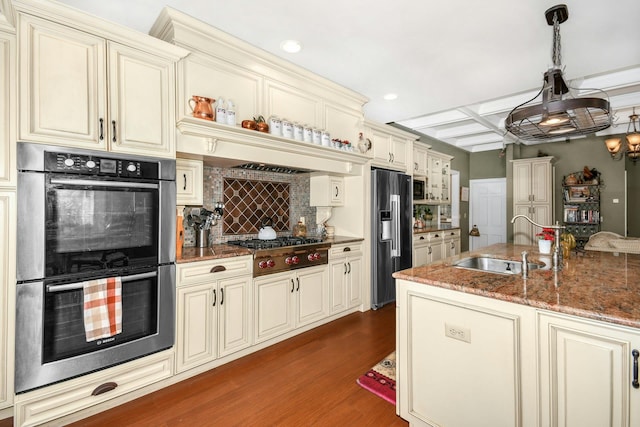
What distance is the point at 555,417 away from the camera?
1.31 m

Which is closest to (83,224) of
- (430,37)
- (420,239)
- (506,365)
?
(506,365)

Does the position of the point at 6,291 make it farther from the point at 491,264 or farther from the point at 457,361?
the point at 491,264

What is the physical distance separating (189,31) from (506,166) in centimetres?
691

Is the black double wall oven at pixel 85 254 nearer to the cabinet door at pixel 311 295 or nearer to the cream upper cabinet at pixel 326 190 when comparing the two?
the cabinet door at pixel 311 295

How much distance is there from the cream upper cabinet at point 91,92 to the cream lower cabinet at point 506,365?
6.58ft

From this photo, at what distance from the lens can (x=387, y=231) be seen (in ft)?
13.2

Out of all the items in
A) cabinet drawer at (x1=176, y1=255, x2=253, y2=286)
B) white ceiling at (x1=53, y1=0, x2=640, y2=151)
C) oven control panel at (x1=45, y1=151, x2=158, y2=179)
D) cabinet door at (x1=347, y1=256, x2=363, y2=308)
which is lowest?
cabinet door at (x1=347, y1=256, x2=363, y2=308)

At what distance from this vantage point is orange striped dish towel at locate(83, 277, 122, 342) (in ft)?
6.00

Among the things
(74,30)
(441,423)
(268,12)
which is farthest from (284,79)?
(441,423)

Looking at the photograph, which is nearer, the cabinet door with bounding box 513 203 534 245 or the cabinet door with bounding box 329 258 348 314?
the cabinet door with bounding box 329 258 348 314

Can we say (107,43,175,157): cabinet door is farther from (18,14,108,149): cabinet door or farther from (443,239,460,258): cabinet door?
(443,239,460,258): cabinet door

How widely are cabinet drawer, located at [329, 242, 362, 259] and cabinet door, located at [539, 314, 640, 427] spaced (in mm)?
2239

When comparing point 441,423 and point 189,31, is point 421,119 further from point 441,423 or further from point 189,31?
point 441,423

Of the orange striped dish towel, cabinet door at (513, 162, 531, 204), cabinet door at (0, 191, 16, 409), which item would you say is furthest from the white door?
cabinet door at (0, 191, 16, 409)
